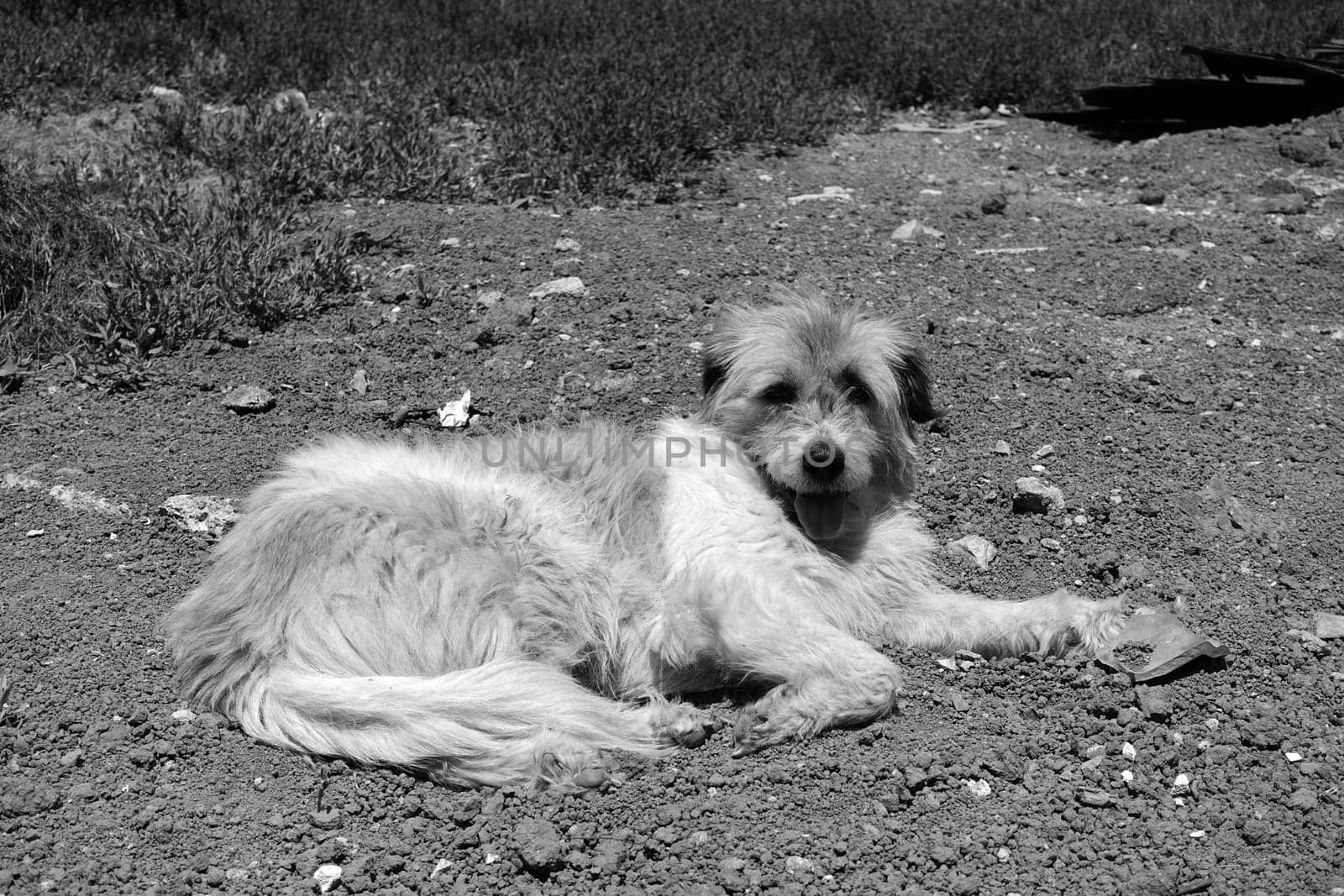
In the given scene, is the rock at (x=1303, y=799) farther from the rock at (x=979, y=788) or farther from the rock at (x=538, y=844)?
the rock at (x=538, y=844)

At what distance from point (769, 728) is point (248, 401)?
3237 millimetres

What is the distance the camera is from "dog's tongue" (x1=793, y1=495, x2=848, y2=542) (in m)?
4.61

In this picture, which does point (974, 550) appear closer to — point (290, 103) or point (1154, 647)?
point (1154, 647)

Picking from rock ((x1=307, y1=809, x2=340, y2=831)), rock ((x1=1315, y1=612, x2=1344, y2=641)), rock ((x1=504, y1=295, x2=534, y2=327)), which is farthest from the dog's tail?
rock ((x1=504, y1=295, x2=534, y2=327))

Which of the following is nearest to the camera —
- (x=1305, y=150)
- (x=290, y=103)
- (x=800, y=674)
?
(x=800, y=674)

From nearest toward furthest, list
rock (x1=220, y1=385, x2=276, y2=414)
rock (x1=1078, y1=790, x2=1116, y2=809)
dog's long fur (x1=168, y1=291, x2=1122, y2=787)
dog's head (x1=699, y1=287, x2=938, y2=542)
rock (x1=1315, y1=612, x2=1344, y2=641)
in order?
rock (x1=1078, y1=790, x2=1116, y2=809), dog's long fur (x1=168, y1=291, x2=1122, y2=787), rock (x1=1315, y1=612, x2=1344, y2=641), dog's head (x1=699, y1=287, x2=938, y2=542), rock (x1=220, y1=385, x2=276, y2=414)

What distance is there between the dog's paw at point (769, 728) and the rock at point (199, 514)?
2.35 meters

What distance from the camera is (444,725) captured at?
146 inches

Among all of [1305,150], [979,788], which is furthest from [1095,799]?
[1305,150]

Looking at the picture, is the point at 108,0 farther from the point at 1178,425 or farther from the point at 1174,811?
the point at 1174,811

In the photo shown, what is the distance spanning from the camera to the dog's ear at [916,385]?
4.90 metres

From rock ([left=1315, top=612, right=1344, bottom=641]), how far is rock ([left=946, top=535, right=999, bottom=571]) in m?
1.26

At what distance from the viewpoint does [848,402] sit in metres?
4.69

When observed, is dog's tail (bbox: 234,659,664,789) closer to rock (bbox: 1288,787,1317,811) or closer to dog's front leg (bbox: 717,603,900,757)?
dog's front leg (bbox: 717,603,900,757)
